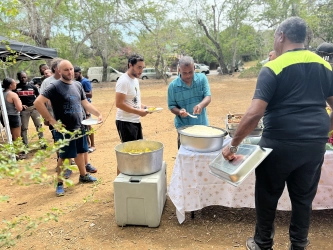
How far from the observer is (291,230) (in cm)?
209

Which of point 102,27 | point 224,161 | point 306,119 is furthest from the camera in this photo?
point 102,27

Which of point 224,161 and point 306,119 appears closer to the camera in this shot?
point 306,119

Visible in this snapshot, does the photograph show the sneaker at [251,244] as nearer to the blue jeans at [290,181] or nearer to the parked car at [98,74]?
the blue jeans at [290,181]

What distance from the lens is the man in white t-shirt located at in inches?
119

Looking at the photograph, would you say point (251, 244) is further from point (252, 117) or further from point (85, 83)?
point (85, 83)

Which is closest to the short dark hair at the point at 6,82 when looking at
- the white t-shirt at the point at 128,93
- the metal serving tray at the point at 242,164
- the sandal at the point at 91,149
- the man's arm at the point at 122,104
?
the sandal at the point at 91,149

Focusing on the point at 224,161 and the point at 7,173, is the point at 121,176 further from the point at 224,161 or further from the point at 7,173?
the point at 7,173

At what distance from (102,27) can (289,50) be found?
21.4m

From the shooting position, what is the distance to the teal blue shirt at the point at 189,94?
3139mm

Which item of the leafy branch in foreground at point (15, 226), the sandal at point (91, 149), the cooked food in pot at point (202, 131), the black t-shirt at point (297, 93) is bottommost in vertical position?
the sandal at point (91, 149)

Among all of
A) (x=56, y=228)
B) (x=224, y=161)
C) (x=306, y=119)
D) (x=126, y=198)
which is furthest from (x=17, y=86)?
(x=306, y=119)

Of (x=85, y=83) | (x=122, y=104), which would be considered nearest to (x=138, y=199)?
(x=122, y=104)

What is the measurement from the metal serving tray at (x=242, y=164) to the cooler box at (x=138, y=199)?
0.83 m

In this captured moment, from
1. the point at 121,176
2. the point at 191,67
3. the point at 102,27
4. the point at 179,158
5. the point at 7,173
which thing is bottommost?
the point at 121,176
